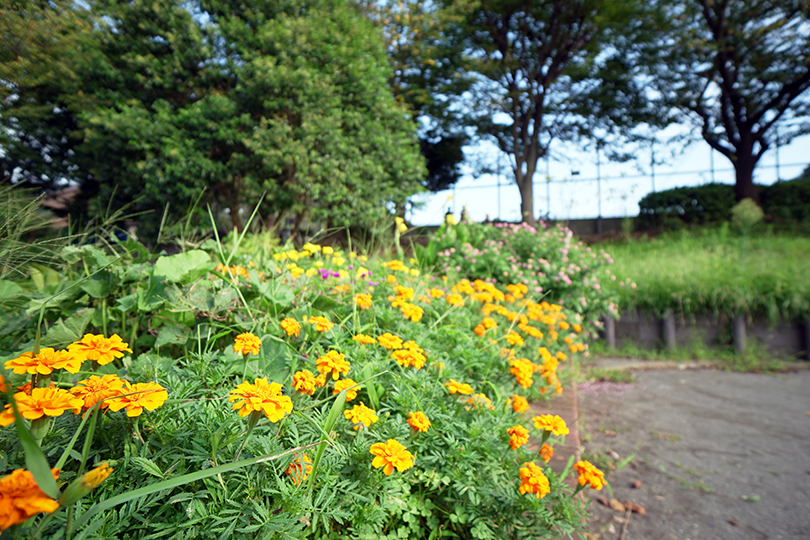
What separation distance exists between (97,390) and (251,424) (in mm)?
264

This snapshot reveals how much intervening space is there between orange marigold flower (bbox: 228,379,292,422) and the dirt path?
134cm

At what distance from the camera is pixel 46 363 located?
71 centimetres

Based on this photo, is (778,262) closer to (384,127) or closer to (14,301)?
(384,127)

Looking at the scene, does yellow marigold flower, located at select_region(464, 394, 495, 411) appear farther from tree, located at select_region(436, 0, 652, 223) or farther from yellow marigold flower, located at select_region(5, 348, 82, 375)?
tree, located at select_region(436, 0, 652, 223)

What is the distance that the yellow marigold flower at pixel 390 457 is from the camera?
0.77 meters

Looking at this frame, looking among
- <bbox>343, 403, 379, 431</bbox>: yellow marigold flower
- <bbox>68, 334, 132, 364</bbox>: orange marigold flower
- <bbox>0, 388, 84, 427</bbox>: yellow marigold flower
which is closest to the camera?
<bbox>0, 388, 84, 427</bbox>: yellow marigold flower

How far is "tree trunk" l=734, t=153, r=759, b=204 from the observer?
10656mm

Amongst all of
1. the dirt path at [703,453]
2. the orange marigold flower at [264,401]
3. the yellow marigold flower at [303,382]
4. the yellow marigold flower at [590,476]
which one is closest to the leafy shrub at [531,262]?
the dirt path at [703,453]

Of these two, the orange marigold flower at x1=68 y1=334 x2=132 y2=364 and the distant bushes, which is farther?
the distant bushes

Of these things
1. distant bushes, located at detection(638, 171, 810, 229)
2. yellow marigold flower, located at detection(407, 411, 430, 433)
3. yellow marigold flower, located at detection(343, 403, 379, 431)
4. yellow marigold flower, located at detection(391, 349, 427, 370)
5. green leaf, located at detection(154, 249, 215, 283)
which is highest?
distant bushes, located at detection(638, 171, 810, 229)

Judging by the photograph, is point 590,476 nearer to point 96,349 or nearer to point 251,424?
point 251,424

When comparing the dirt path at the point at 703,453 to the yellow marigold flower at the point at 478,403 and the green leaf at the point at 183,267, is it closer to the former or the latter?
the yellow marigold flower at the point at 478,403

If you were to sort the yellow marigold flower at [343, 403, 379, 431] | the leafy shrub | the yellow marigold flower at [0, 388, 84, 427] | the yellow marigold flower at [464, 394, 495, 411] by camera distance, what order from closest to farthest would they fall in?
the yellow marigold flower at [0, 388, 84, 427] < the yellow marigold flower at [343, 403, 379, 431] < the yellow marigold flower at [464, 394, 495, 411] < the leafy shrub

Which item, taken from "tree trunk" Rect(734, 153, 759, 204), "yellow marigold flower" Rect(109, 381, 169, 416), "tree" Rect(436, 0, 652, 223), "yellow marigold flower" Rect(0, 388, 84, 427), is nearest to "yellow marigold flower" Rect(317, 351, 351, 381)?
"yellow marigold flower" Rect(109, 381, 169, 416)
